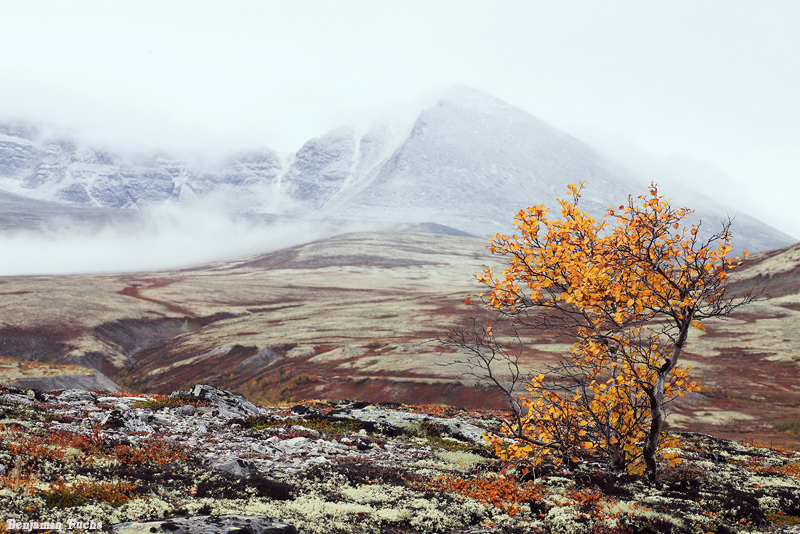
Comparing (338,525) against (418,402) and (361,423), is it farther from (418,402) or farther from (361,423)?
(418,402)

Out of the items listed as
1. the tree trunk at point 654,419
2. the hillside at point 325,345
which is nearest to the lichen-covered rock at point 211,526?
the tree trunk at point 654,419

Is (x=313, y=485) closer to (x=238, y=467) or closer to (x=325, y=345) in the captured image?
(x=238, y=467)

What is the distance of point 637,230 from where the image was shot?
1205cm

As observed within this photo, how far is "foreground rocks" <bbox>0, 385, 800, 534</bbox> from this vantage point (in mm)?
9141

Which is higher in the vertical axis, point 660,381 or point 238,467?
point 660,381

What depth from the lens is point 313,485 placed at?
39.9ft

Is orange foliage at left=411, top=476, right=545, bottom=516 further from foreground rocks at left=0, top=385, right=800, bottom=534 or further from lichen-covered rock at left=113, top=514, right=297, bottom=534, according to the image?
lichen-covered rock at left=113, top=514, right=297, bottom=534

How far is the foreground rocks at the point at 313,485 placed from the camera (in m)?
9.14

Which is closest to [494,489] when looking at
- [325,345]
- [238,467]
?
[238,467]

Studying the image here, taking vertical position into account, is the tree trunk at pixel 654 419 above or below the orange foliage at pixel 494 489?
above

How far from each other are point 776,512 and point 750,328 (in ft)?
235

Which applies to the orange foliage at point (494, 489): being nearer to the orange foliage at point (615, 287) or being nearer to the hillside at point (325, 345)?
the orange foliage at point (615, 287)

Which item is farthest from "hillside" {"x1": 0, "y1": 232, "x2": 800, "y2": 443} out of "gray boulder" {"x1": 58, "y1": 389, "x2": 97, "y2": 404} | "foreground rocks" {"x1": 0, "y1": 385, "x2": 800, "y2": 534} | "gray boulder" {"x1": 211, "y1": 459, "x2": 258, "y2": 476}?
"gray boulder" {"x1": 58, "y1": 389, "x2": 97, "y2": 404}

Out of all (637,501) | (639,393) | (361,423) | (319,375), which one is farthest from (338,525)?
(319,375)
